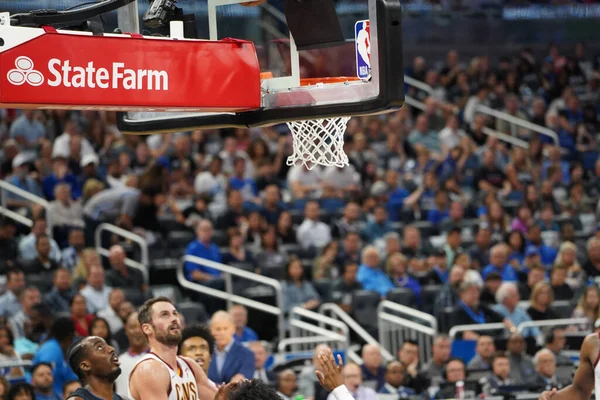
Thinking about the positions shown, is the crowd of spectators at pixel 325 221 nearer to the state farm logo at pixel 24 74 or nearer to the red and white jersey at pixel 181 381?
the red and white jersey at pixel 181 381

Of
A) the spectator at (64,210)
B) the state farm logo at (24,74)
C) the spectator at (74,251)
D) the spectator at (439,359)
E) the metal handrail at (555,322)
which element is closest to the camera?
the state farm logo at (24,74)

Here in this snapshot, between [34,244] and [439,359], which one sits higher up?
[34,244]

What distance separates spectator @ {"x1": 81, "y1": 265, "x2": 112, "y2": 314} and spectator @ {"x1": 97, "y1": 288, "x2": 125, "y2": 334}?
1.16ft

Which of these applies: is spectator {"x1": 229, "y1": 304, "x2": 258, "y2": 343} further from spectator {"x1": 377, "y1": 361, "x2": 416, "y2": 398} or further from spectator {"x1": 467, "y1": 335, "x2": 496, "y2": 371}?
spectator {"x1": 467, "y1": 335, "x2": 496, "y2": 371}

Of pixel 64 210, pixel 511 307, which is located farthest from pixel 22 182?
pixel 511 307

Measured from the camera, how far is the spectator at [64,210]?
13359 mm

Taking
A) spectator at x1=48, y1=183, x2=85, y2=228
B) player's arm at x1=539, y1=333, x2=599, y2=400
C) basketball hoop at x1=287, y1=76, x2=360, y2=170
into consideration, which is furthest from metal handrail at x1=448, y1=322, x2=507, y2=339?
basketball hoop at x1=287, y1=76, x2=360, y2=170

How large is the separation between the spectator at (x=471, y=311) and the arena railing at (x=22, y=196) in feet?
15.3

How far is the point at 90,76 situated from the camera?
5648 mm

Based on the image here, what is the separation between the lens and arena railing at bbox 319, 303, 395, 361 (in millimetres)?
12219

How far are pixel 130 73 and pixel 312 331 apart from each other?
689cm

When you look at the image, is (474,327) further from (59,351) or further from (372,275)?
(59,351)

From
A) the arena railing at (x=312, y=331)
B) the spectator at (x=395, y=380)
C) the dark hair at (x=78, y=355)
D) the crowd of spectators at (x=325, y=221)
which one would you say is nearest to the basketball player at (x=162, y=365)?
the dark hair at (x=78, y=355)

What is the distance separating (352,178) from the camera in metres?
16.0
